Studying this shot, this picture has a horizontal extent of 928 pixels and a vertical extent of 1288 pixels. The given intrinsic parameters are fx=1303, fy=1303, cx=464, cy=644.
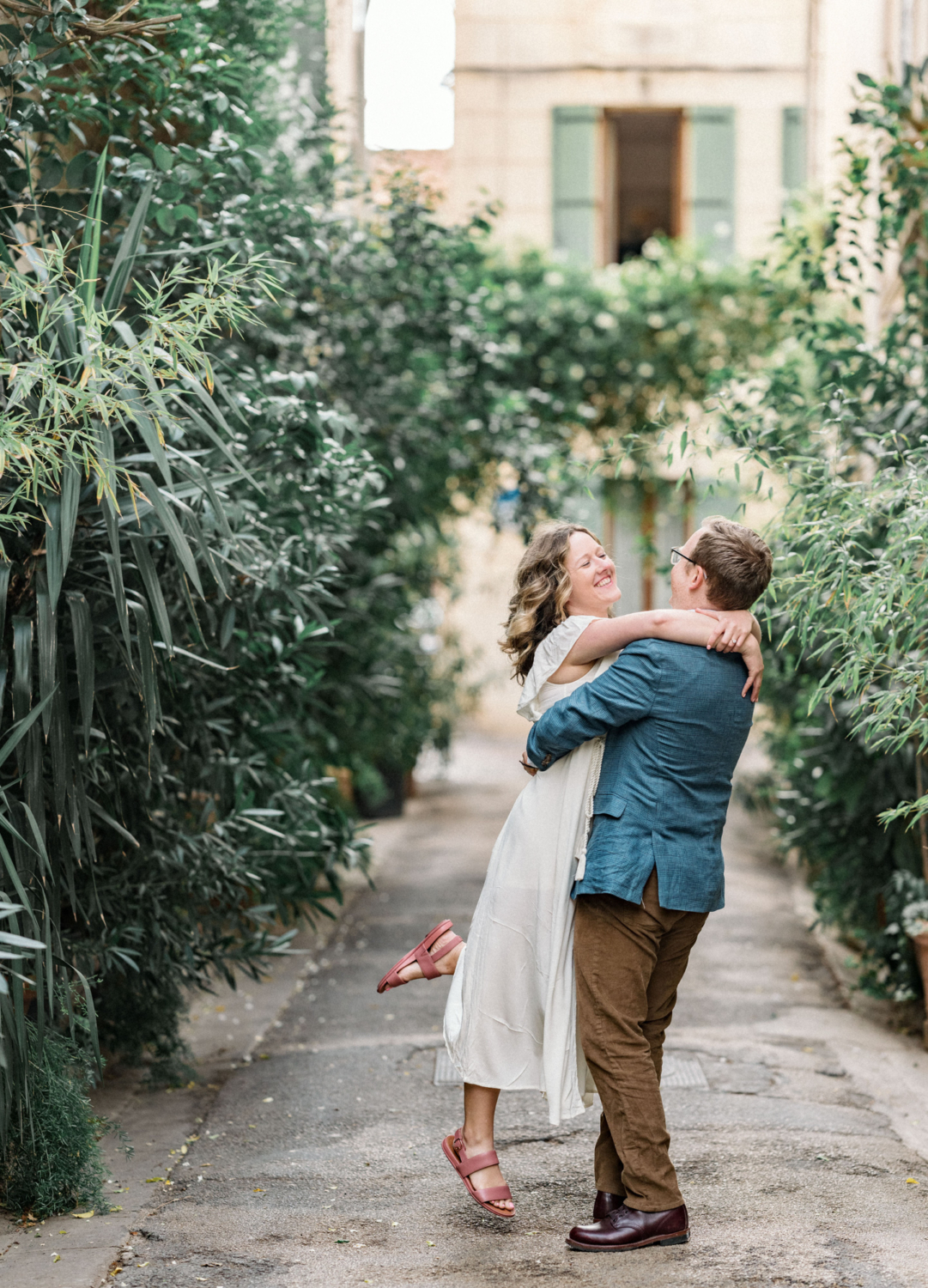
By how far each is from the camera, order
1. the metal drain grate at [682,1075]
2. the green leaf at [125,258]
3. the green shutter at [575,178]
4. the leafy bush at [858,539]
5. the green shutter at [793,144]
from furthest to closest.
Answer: the green shutter at [575,178] → the green shutter at [793,144] → the metal drain grate at [682,1075] → the leafy bush at [858,539] → the green leaf at [125,258]

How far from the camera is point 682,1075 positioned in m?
4.74

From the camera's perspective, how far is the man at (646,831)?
3.09 metres

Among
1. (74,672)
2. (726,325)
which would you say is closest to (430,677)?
(726,325)

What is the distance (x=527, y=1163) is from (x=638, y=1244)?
74 cm

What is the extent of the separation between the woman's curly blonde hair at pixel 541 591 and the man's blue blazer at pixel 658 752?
0.28 metres

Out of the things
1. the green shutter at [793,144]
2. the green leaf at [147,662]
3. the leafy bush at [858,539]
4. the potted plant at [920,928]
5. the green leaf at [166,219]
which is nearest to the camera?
the green leaf at [147,662]

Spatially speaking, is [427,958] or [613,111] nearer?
[427,958]

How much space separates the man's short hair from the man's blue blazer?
6.0 inches

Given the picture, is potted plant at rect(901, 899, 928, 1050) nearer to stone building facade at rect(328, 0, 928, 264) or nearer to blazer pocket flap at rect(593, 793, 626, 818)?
blazer pocket flap at rect(593, 793, 626, 818)

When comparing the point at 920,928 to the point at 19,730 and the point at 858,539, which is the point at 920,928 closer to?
the point at 858,539

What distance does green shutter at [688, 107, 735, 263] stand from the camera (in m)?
14.5

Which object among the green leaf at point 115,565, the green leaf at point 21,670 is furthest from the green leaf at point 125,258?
the green leaf at point 21,670

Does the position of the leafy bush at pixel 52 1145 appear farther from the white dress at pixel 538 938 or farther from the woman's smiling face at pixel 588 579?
the woman's smiling face at pixel 588 579

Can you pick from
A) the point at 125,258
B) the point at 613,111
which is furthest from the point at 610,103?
the point at 125,258
